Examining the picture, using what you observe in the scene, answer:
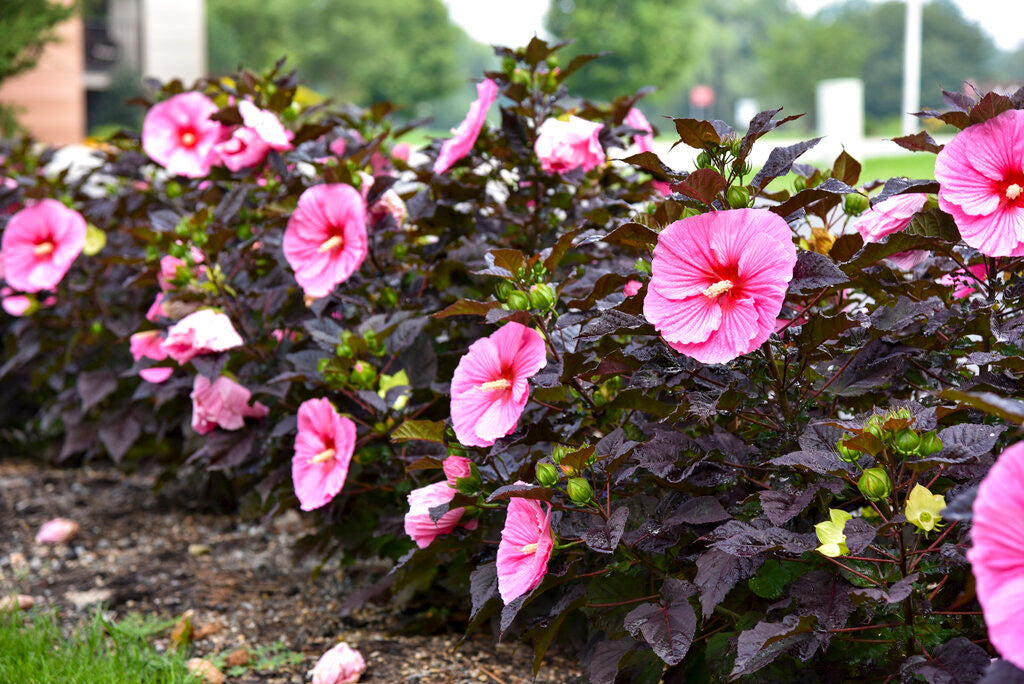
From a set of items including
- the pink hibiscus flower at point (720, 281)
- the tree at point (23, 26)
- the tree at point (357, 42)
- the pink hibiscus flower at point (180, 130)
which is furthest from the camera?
the tree at point (357, 42)

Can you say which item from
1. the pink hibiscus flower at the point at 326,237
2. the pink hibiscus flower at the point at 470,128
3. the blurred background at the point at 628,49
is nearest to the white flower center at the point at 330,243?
the pink hibiscus flower at the point at 326,237

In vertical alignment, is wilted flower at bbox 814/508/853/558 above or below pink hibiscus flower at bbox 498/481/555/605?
above

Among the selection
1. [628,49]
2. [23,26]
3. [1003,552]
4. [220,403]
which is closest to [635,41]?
[628,49]

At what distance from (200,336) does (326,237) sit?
29cm

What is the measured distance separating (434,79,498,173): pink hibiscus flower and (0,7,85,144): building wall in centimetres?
1678

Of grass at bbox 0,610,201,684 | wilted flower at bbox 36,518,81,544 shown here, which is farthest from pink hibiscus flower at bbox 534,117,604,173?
wilted flower at bbox 36,518,81,544

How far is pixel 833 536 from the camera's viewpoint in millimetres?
959

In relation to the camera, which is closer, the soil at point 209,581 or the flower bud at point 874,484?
the flower bud at point 874,484

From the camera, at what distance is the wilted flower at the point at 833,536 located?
3.11ft

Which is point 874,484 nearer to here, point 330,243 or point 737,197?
point 737,197

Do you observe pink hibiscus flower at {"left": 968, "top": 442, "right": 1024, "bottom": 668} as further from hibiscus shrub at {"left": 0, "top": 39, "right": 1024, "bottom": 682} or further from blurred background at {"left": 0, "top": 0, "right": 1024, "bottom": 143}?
blurred background at {"left": 0, "top": 0, "right": 1024, "bottom": 143}

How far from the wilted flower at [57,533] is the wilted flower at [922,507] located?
2044 millimetres

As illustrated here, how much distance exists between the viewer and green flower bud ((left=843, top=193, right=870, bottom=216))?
1.31 m

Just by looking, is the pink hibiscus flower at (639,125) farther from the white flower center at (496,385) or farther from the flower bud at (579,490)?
the flower bud at (579,490)
